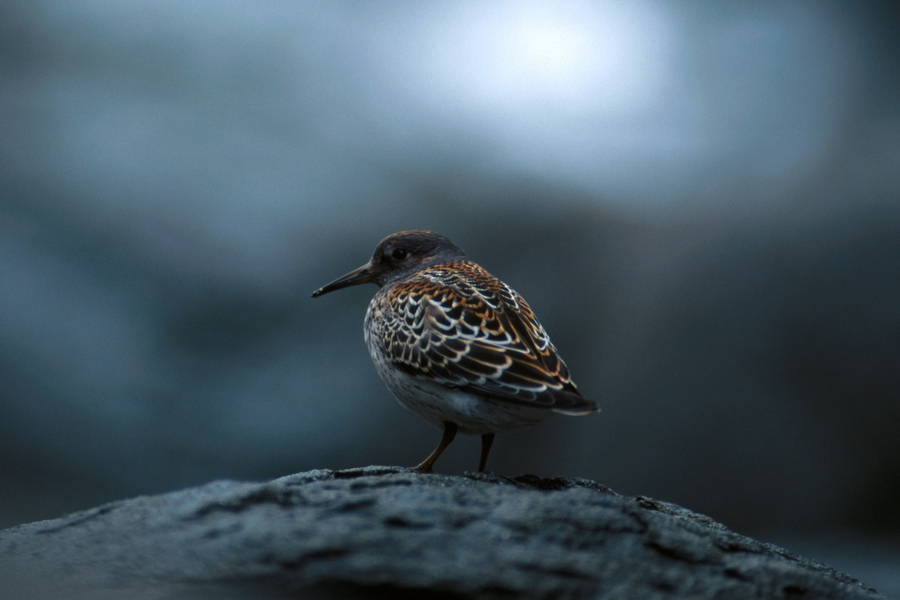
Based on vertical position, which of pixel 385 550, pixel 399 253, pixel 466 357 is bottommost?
pixel 385 550

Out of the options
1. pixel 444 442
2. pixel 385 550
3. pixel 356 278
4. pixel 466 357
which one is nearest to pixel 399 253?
pixel 356 278

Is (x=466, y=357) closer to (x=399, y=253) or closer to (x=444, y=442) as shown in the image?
(x=444, y=442)

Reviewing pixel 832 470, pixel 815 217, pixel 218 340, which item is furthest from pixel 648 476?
pixel 218 340

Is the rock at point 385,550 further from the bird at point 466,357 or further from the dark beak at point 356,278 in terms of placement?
the dark beak at point 356,278

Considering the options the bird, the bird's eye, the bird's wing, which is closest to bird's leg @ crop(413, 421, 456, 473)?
the bird

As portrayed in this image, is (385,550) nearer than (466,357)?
Yes

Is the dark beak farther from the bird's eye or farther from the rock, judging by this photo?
the rock
